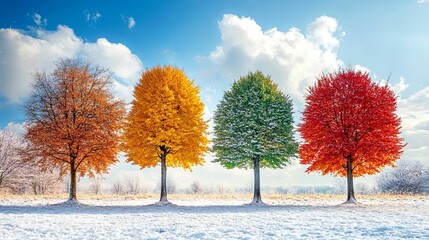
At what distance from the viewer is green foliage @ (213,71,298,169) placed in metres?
31.3

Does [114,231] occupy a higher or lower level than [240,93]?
lower

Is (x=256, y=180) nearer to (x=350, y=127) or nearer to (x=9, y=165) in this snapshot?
(x=350, y=127)

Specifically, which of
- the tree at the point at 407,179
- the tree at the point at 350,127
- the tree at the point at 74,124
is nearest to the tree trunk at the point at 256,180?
the tree at the point at 350,127

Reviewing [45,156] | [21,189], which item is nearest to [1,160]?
[21,189]

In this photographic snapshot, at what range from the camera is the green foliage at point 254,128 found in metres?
31.3

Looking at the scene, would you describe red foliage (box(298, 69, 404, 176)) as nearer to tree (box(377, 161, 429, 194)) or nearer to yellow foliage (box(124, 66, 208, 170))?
yellow foliage (box(124, 66, 208, 170))

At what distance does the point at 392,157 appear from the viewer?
2914cm

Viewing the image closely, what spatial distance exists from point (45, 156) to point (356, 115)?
27969 millimetres

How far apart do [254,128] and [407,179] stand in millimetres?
37928

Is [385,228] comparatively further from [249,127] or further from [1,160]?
[1,160]

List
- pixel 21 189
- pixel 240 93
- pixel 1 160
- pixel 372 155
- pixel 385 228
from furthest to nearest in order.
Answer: pixel 21 189
pixel 1 160
pixel 240 93
pixel 372 155
pixel 385 228

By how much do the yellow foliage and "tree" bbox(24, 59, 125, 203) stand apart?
2.05 m

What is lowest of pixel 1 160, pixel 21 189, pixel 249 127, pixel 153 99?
pixel 21 189

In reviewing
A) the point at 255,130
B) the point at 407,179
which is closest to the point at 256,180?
the point at 255,130
